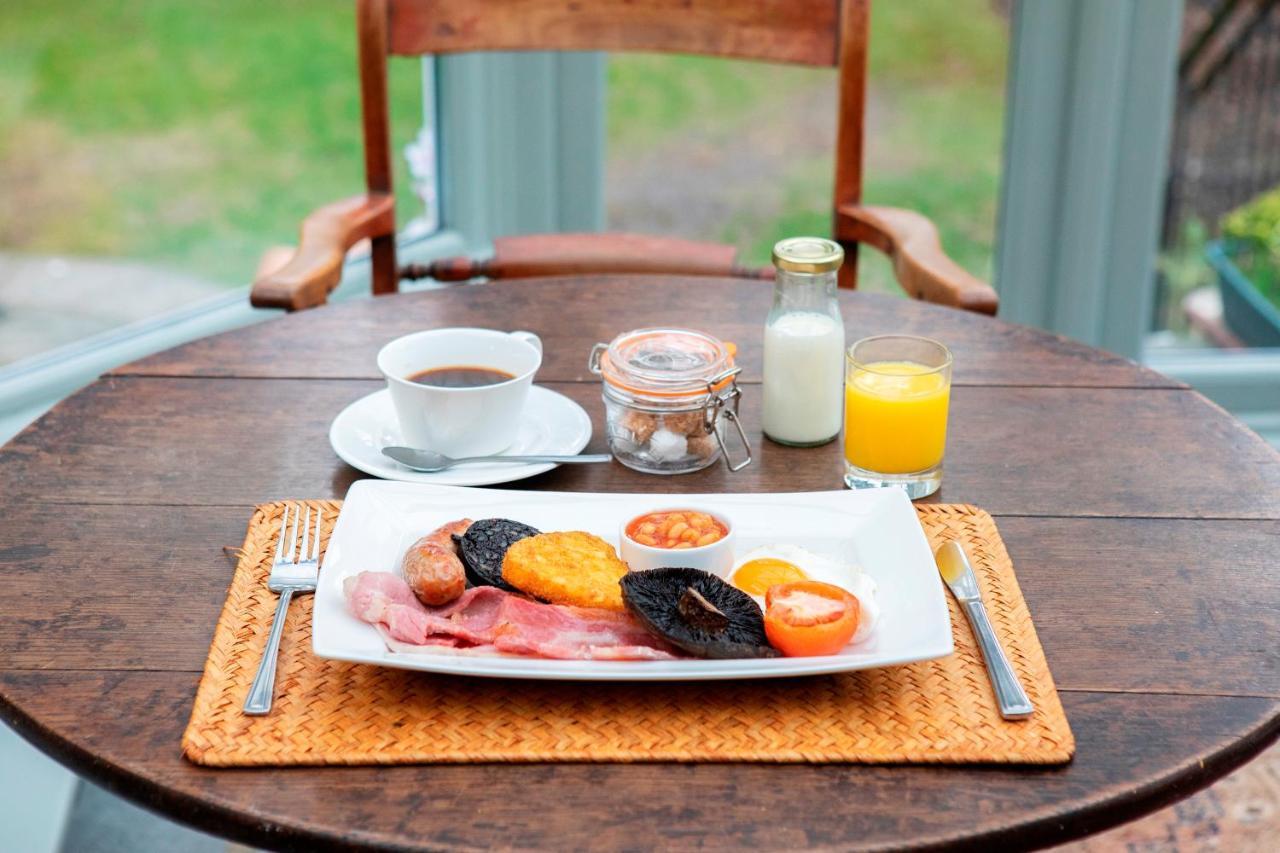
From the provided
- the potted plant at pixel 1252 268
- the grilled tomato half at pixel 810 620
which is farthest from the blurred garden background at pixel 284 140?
the grilled tomato half at pixel 810 620

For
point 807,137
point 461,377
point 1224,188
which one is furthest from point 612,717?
point 1224,188

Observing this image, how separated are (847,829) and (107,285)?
6.22 ft

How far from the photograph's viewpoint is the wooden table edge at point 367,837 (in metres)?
0.74

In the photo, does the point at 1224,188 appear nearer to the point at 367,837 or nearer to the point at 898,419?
the point at 898,419

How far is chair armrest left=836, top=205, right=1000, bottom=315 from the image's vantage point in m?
1.56

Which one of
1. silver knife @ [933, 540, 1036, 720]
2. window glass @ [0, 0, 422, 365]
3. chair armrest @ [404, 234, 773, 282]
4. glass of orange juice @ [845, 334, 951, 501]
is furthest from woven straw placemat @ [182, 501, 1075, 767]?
window glass @ [0, 0, 422, 365]

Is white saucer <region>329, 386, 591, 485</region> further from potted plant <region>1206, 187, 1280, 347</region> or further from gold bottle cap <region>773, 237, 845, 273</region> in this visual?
potted plant <region>1206, 187, 1280, 347</region>

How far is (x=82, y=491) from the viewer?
1138mm

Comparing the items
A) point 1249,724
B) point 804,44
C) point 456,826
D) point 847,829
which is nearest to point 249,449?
point 456,826

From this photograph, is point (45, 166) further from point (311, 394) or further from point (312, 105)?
point (311, 394)

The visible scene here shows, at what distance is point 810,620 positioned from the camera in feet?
2.82

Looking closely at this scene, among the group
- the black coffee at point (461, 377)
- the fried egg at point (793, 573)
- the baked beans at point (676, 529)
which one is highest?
the black coffee at point (461, 377)

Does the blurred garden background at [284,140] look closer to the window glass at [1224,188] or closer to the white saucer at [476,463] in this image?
the window glass at [1224,188]

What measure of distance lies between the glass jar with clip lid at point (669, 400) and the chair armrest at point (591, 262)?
2.68 ft
